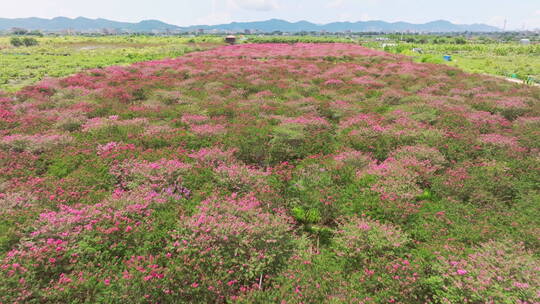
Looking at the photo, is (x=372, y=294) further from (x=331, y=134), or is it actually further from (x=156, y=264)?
(x=331, y=134)

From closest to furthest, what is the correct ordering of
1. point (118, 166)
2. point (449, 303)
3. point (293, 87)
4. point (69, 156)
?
point (449, 303) < point (118, 166) < point (69, 156) < point (293, 87)

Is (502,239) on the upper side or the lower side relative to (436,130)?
lower

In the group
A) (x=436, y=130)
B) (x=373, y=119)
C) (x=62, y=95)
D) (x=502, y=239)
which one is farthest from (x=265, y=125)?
(x=62, y=95)

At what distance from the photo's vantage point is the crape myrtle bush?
459 cm

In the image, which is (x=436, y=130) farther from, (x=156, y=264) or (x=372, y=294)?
(x=156, y=264)

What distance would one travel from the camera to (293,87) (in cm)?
1792

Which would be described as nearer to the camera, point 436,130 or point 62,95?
point 436,130

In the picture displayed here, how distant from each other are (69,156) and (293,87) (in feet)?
42.4

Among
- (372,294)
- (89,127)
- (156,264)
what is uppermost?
(89,127)

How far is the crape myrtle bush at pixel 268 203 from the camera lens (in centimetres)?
459

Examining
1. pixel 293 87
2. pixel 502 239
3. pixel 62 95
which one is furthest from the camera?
pixel 293 87

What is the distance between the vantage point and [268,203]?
6730mm

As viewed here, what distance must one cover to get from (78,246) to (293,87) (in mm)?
15079

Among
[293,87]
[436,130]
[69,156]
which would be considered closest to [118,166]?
[69,156]
